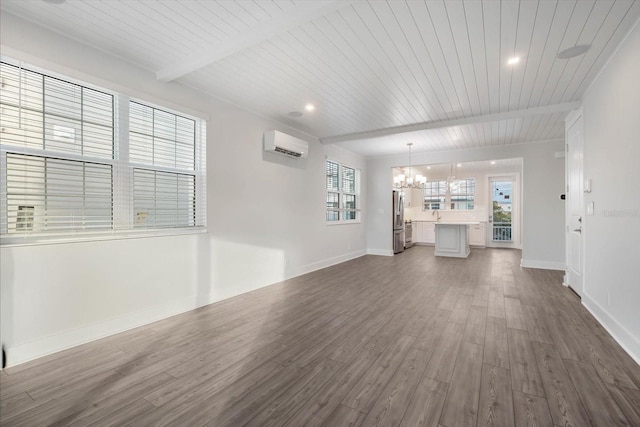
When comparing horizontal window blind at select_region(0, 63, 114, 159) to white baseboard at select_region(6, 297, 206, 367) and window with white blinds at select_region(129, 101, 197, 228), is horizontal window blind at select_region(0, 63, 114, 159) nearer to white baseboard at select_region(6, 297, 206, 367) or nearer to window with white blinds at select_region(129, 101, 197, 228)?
window with white blinds at select_region(129, 101, 197, 228)

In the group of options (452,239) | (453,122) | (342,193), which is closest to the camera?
(453,122)

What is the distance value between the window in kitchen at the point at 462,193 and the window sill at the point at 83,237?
30.2ft

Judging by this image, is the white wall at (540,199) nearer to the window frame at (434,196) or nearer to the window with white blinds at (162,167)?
the window frame at (434,196)

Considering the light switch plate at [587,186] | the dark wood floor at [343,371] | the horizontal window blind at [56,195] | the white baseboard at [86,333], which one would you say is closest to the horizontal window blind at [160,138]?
the horizontal window blind at [56,195]

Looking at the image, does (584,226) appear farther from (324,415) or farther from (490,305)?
(324,415)

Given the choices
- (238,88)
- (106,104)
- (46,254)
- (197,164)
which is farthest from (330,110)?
(46,254)

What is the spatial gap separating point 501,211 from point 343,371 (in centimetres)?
958

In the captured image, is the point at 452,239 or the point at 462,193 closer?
the point at 452,239

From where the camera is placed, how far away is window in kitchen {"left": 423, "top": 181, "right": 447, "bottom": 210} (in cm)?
1043

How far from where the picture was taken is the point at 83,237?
260 cm

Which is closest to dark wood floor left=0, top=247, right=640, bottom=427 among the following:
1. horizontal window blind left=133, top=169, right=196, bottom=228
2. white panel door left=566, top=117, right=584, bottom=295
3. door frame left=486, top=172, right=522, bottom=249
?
white panel door left=566, top=117, right=584, bottom=295

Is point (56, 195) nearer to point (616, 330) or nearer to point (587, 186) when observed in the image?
point (616, 330)

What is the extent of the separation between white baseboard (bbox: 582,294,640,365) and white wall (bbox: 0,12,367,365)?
13.2 ft

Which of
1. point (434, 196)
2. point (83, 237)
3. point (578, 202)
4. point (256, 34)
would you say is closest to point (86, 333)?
point (83, 237)
